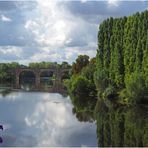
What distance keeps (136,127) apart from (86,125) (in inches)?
195

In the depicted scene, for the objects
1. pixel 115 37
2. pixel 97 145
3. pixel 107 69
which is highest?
pixel 115 37

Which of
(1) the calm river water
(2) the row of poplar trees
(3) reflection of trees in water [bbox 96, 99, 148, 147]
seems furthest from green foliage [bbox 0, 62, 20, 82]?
(1) the calm river water

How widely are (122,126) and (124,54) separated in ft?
81.9

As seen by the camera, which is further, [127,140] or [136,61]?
[136,61]

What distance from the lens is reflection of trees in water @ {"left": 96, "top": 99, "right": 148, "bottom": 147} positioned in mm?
29433

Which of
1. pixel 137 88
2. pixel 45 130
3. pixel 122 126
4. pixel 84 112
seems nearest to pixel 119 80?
pixel 137 88

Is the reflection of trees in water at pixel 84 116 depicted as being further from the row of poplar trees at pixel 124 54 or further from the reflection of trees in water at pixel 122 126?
the row of poplar trees at pixel 124 54

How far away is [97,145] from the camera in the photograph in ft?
93.7

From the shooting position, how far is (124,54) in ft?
199

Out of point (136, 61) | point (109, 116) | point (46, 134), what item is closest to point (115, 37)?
point (136, 61)

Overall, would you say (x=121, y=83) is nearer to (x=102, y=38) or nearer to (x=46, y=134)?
(x=102, y=38)

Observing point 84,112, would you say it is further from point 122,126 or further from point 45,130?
point 45,130

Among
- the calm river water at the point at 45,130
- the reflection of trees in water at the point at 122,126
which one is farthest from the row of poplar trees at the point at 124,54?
the calm river water at the point at 45,130

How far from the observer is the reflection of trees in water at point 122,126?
29.4 m
